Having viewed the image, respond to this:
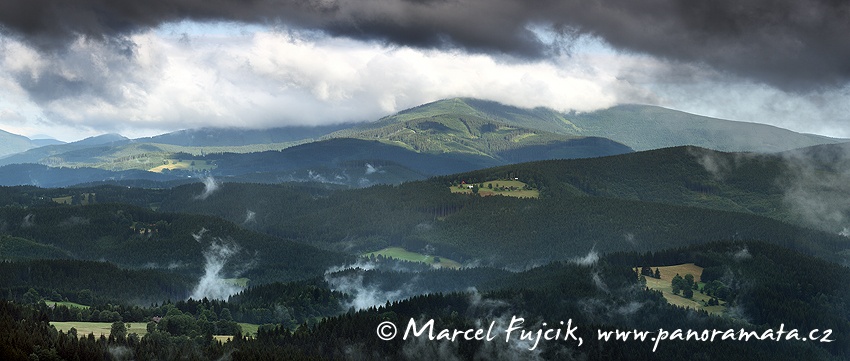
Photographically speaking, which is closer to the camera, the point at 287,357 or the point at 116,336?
the point at 287,357

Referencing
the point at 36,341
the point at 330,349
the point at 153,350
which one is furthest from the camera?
the point at 330,349

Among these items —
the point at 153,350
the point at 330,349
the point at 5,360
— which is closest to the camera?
the point at 5,360

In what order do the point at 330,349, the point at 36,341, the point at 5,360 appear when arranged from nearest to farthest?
the point at 5,360 → the point at 36,341 → the point at 330,349

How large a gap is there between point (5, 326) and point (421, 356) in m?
84.6

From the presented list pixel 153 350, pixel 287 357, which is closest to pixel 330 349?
pixel 287 357

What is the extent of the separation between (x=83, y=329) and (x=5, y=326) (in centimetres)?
3114

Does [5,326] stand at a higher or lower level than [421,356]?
higher

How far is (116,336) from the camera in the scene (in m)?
182

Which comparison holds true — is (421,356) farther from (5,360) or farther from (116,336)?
(5,360)

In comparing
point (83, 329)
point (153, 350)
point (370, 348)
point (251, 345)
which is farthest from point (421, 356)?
point (83, 329)

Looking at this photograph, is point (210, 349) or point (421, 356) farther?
point (421, 356)

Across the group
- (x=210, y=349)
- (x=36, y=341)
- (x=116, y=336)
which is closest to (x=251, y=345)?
(x=210, y=349)

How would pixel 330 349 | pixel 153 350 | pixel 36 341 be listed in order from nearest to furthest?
1. pixel 36 341
2. pixel 153 350
3. pixel 330 349

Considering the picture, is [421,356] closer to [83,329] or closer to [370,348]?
[370,348]
